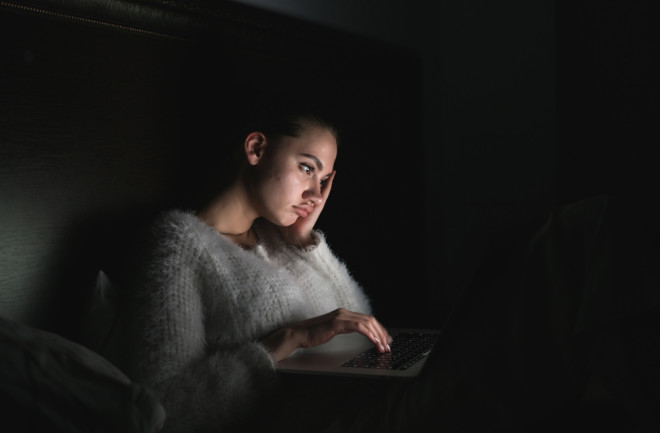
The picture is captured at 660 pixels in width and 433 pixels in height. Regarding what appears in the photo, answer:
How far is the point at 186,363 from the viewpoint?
4.01ft

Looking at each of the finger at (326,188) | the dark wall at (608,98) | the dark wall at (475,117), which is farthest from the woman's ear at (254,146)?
the dark wall at (608,98)

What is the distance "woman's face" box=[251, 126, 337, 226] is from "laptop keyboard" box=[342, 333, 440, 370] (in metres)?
0.37

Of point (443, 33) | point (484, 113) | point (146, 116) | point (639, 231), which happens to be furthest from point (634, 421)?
point (443, 33)

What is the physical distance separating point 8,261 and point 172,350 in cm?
32

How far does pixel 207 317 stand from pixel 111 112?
0.44 meters

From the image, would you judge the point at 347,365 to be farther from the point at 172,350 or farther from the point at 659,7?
the point at 659,7

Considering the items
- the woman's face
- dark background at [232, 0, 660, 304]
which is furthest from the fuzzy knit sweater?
dark background at [232, 0, 660, 304]

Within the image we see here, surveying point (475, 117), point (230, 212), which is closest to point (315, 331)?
point (230, 212)

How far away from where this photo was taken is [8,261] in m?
1.22

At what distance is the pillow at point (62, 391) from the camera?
83 cm

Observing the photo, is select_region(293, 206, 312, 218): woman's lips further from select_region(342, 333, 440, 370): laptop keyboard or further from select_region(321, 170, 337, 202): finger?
select_region(342, 333, 440, 370): laptop keyboard

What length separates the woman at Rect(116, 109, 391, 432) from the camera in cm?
121

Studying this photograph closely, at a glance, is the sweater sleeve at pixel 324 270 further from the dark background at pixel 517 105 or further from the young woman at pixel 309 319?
the dark background at pixel 517 105

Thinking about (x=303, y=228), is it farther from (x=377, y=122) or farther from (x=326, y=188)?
(x=377, y=122)
